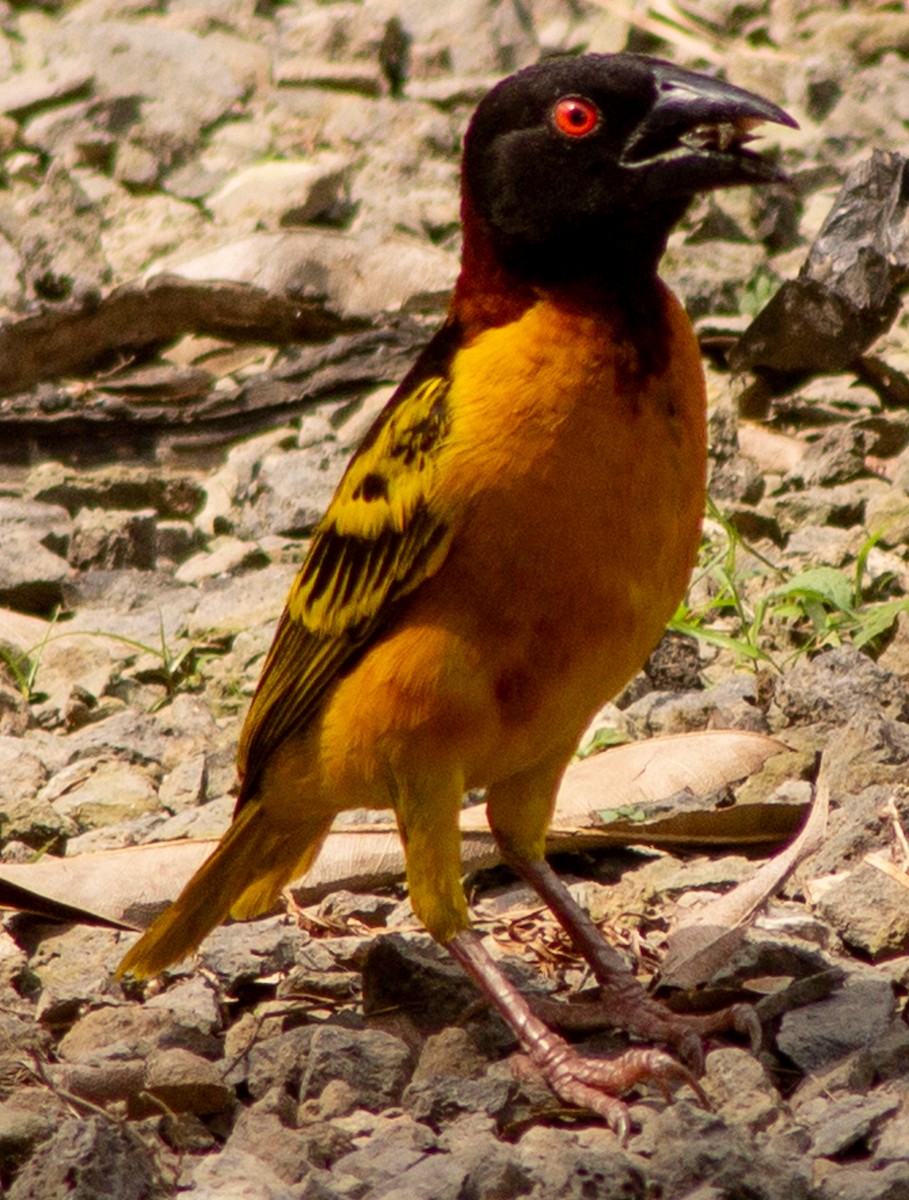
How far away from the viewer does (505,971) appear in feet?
15.2

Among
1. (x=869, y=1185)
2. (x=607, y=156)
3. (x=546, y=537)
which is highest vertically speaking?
(x=607, y=156)

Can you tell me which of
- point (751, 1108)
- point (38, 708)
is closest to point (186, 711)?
point (38, 708)

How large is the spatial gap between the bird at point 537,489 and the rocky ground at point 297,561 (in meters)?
0.39

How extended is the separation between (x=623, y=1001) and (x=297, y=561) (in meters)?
2.45

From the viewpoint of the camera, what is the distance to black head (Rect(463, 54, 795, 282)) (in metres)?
3.98

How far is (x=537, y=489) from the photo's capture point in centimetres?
381

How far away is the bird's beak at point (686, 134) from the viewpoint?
396cm

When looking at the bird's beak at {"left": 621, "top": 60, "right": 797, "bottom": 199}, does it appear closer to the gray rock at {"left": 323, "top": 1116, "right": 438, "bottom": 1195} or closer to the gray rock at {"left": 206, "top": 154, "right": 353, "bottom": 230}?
the gray rock at {"left": 323, "top": 1116, "right": 438, "bottom": 1195}

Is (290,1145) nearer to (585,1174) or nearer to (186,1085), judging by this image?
(186,1085)

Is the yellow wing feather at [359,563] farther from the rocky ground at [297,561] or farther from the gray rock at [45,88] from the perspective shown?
the gray rock at [45,88]

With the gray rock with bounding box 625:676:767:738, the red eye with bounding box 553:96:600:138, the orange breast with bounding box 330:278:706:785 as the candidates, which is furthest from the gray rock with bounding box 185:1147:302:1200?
the gray rock with bounding box 625:676:767:738

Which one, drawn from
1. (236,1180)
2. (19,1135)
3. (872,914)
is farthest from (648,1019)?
(19,1135)

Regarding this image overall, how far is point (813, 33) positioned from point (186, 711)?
523 centimetres

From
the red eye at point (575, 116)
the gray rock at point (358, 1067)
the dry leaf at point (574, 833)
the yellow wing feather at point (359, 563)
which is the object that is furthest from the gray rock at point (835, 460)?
the gray rock at point (358, 1067)
